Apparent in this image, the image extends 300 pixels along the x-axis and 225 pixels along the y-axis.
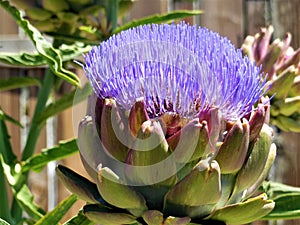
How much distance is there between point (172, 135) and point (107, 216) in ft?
0.34

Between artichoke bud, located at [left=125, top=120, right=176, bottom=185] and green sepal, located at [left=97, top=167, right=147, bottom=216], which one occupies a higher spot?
artichoke bud, located at [left=125, top=120, right=176, bottom=185]

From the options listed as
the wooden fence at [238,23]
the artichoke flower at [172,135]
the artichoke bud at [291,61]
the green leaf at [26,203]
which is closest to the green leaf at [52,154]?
the green leaf at [26,203]

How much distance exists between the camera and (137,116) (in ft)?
2.29

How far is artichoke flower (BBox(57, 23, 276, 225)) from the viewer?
69 centimetres

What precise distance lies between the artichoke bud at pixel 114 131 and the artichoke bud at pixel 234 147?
0.10 m

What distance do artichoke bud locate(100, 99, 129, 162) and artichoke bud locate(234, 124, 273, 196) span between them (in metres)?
0.12

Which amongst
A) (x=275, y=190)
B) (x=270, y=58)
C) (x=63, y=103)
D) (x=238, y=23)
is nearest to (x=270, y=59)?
(x=270, y=58)

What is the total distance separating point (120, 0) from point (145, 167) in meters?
0.52

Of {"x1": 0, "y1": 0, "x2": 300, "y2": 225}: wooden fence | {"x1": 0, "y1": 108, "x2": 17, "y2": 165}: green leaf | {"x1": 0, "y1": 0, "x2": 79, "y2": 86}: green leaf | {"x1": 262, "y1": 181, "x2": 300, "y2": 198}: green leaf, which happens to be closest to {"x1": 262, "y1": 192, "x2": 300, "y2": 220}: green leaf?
{"x1": 262, "y1": 181, "x2": 300, "y2": 198}: green leaf

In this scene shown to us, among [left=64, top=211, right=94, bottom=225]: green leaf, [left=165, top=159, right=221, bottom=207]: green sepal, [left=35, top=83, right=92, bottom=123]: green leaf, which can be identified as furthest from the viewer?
[left=35, top=83, right=92, bottom=123]: green leaf

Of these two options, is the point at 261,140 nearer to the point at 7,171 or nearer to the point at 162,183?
the point at 162,183

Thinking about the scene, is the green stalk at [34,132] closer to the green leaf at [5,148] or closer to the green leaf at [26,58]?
the green leaf at [5,148]

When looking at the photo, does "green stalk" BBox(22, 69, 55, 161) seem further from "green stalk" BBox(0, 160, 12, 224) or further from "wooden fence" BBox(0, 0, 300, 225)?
"wooden fence" BBox(0, 0, 300, 225)

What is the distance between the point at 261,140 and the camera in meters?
0.74
